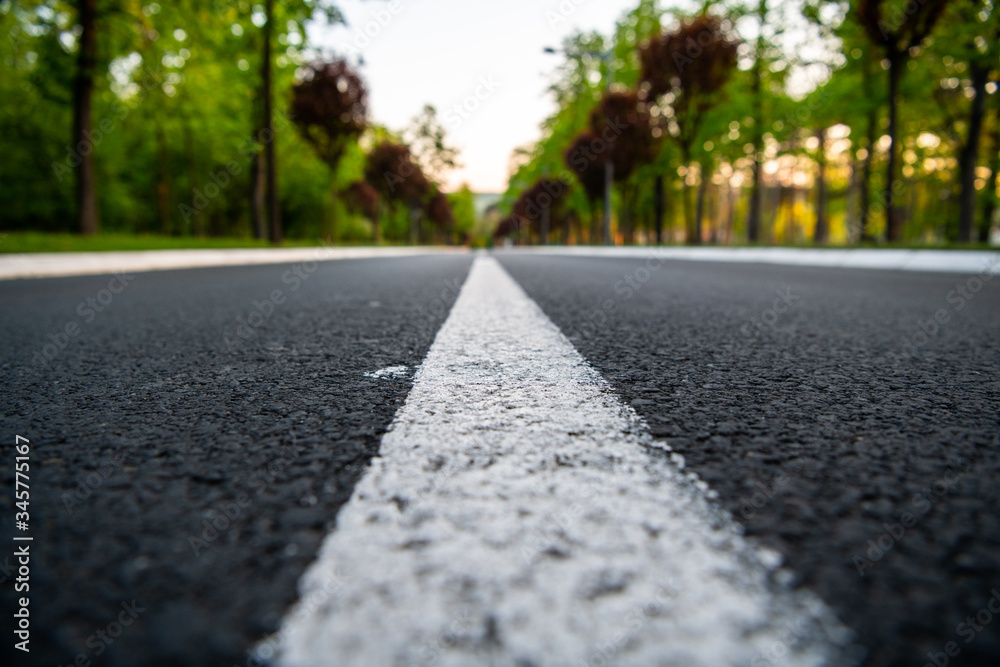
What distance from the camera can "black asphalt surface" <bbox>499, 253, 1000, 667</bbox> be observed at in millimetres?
673

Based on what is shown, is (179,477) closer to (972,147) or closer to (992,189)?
(972,147)

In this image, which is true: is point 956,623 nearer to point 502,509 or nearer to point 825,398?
point 502,509

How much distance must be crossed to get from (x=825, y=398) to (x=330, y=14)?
70.6 feet

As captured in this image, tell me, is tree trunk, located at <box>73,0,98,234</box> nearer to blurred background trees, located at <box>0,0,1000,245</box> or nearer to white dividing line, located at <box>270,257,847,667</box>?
blurred background trees, located at <box>0,0,1000,245</box>

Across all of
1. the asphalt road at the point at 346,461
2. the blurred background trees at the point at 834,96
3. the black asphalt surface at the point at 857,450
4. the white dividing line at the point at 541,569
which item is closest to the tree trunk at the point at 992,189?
the blurred background trees at the point at 834,96

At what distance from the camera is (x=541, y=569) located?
0.71 meters

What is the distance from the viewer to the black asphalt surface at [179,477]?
65cm

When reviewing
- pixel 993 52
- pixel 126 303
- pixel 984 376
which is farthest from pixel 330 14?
pixel 984 376

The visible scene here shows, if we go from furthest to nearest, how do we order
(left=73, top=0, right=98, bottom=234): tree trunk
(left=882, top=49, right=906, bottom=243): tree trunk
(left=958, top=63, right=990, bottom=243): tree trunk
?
(left=958, top=63, right=990, bottom=243): tree trunk < (left=882, top=49, right=906, bottom=243): tree trunk < (left=73, top=0, right=98, bottom=234): tree trunk

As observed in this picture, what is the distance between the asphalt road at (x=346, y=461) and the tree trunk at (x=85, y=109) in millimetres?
14201

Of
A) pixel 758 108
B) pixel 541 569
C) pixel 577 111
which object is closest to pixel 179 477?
pixel 541 569

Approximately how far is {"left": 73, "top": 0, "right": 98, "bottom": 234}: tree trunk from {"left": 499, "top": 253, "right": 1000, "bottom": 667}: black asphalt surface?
16.0m

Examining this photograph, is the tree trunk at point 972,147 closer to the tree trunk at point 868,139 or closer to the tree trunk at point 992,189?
the tree trunk at point 868,139

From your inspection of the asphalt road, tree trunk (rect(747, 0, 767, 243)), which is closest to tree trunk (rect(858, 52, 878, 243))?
tree trunk (rect(747, 0, 767, 243))
